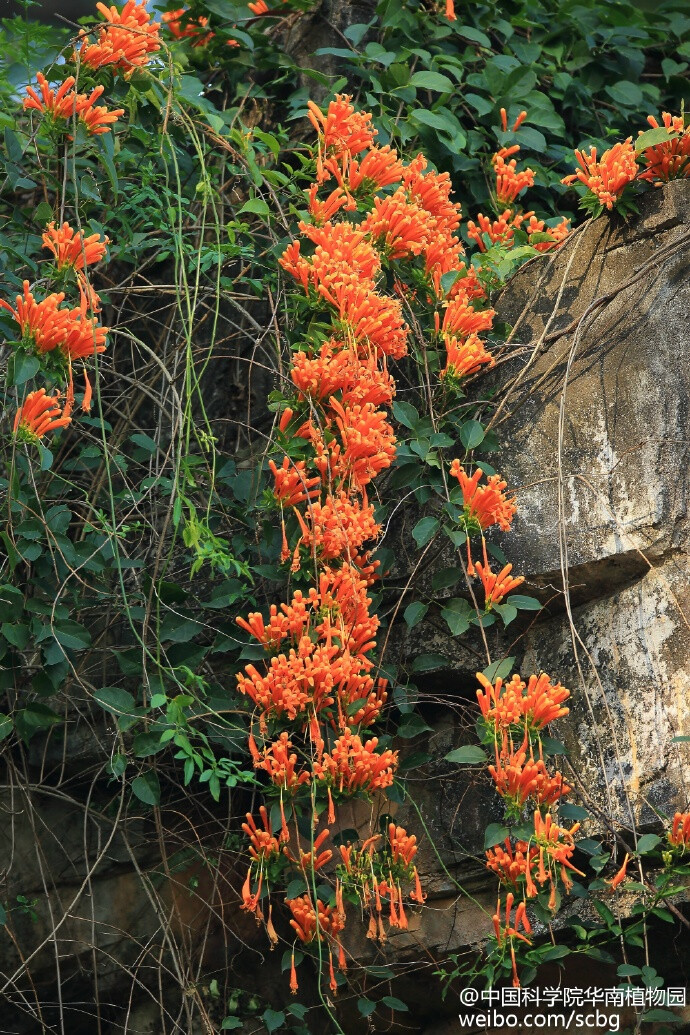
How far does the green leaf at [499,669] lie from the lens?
3.04 m

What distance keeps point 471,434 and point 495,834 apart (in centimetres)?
110

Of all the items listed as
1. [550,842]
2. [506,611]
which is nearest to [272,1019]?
[550,842]

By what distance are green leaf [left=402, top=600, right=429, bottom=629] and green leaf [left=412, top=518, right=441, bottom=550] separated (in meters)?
0.17

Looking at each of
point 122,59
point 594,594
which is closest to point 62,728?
point 594,594

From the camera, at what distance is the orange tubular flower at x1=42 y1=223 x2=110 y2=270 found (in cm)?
297

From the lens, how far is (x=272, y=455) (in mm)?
3545

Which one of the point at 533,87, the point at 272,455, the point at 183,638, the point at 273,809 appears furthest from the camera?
the point at 533,87

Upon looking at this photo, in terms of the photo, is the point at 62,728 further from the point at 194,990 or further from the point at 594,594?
the point at 594,594

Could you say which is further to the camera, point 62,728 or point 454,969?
point 62,728

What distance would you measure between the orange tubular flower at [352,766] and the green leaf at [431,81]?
2.23m

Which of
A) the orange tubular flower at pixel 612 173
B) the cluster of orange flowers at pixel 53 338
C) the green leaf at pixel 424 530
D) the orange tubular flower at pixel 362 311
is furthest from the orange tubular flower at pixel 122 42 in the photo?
the green leaf at pixel 424 530

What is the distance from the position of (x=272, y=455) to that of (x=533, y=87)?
1.70 meters

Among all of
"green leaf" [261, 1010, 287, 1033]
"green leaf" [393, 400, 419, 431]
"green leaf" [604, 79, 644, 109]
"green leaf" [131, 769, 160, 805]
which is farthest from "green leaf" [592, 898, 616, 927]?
"green leaf" [604, 79, 644, 109]

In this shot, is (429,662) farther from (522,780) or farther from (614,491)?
(614,491)
